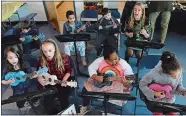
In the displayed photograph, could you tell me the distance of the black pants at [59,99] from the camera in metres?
3.06

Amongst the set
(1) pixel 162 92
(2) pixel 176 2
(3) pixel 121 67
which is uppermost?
(2) pixel 176 2

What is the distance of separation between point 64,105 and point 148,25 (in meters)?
Result: 1.73

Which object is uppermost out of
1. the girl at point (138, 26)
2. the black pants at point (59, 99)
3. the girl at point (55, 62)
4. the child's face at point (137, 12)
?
the child's face at point (137, 12)

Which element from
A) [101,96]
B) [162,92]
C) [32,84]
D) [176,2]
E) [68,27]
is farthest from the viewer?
[176,2]

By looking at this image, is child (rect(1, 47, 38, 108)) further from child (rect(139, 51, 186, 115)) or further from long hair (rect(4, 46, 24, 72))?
child (rect(139, 51, 186, 115))

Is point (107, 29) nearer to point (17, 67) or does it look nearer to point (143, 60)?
point (143, 60)

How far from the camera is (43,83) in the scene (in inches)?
112

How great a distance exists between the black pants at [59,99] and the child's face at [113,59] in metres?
0.66

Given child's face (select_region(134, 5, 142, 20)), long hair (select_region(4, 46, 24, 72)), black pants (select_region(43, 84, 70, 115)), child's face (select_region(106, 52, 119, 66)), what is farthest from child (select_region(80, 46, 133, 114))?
child's face (select_region(134, 5, 142, 20))

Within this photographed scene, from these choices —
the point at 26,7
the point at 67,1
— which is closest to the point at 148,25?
the point at 67,1

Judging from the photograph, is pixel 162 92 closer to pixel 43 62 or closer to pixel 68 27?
pixel 43 62

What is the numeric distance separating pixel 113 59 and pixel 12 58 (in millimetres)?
1166

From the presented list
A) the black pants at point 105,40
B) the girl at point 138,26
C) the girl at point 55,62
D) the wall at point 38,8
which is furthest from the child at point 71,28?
the wall at point 38,8

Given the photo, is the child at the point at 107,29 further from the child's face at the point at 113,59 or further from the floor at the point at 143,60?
the child's face at the point at 113,59
